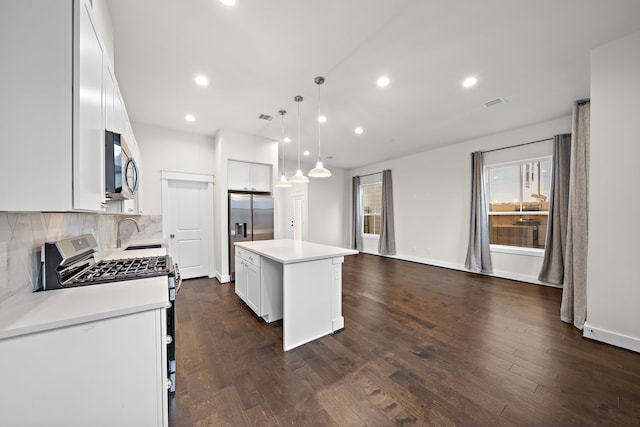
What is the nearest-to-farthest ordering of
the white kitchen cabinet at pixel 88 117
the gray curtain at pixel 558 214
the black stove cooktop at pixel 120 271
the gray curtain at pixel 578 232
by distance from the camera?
the white kitchen cabinet at pixel 88 117, the black stove cooktop at pixel 120 271, the gray curtain at pixel 578 232, the gray curtain at pixel 558 214

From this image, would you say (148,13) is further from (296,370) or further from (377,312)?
(377,312)

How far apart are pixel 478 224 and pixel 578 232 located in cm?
206

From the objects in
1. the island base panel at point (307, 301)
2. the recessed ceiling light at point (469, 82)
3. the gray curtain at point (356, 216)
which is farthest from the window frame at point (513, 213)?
the island base panel at point (307, 301)

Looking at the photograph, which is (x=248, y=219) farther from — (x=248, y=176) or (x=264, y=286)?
(x=264, y=286)

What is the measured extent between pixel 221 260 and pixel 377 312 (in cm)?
293

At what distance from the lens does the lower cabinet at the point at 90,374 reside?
0.82 meters

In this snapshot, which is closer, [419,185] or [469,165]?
[469,165]

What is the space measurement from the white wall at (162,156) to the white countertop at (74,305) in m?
3.24

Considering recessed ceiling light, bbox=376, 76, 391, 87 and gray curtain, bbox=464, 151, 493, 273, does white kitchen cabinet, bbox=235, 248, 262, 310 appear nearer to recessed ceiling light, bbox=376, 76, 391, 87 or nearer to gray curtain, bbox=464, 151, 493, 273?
recessed ceiling light, bbox=376, 76, 391, 87

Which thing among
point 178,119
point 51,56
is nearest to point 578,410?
point 51,56

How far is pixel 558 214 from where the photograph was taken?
3.77 m

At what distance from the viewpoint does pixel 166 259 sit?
2049 millimetres

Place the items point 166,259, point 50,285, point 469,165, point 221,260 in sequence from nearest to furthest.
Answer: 1. point 50,285
2. point 166,259
3. point 221,260
4. point 469,165

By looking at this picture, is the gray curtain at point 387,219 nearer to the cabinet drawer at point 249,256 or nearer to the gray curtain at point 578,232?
the gray curtain at point 578,232
